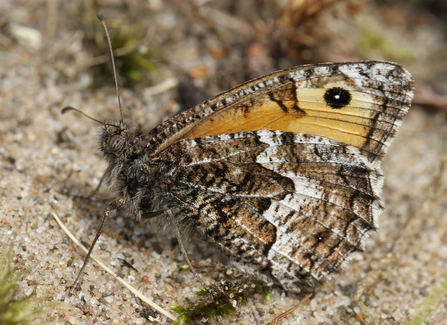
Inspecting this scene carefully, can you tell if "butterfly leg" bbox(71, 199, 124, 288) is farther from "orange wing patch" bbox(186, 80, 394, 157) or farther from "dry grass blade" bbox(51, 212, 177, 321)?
"orange wing patch" bbox(186, 80, 394, 157)

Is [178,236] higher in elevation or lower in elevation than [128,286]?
higher

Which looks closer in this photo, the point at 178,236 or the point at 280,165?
the point at 280,165

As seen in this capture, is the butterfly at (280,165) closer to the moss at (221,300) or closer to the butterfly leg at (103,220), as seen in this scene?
the butterfly leg at (103,220)

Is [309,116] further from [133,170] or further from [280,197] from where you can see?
[133,170]

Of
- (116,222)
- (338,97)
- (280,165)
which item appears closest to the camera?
(338,97)

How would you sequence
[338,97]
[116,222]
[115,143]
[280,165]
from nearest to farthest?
1. [338,97]
2. [280,165]
3. [115,143]
4. [116,222]

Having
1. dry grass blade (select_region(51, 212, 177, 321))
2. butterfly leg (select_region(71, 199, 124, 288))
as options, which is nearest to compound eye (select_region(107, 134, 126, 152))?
butterfly leg (select_region(71, 199, 124, 288))

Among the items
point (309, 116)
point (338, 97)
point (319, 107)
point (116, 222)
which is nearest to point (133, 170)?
point (116, 222)

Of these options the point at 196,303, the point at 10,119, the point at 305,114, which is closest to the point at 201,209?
the point at 196,303
